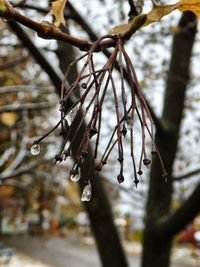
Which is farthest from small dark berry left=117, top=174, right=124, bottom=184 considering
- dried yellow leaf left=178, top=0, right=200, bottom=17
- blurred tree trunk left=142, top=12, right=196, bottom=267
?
blurred tree trunk left=142, top=12, right=196, bottom=267

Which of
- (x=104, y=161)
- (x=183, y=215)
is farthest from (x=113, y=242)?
(x=104, y=161)

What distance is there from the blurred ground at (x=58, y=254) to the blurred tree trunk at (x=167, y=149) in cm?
641

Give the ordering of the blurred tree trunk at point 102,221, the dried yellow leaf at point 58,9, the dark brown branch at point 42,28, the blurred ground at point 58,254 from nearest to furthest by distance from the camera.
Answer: the dark brown branch at point 42,28, the dried yellow leaf at point 58,9, the blurred tree trunk at point 102,221, the blurred ground at point 58,254

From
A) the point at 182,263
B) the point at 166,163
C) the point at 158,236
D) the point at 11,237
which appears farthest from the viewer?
the point at 11,237

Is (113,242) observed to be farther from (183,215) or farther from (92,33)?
(92,33)

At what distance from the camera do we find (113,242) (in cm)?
319

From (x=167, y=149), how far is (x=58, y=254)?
9.07 metres

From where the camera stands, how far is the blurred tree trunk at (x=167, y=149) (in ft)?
10.4

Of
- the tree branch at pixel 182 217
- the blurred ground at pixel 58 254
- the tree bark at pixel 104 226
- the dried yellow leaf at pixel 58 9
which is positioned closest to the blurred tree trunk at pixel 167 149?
the tree branch at pixel 182 217

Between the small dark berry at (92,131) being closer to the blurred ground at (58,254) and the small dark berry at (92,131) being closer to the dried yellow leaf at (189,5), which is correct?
the dried yellow leaf at (189,5)

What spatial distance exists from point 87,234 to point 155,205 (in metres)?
9.73

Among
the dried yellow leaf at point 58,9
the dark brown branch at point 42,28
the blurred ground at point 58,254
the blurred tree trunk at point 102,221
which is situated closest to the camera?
the dark brown branch at point 42,28

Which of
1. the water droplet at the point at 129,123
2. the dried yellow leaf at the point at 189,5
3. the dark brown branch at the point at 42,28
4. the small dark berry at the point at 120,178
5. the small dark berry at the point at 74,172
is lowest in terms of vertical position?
the small dark berry at the point at 120,178

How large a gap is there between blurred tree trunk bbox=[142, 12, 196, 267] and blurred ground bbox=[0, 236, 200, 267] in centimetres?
641
